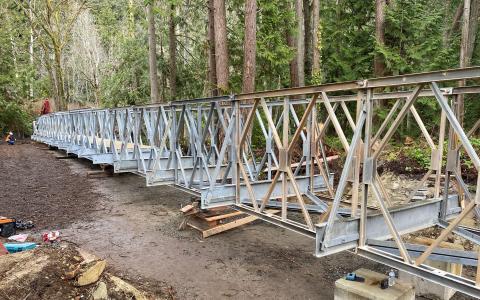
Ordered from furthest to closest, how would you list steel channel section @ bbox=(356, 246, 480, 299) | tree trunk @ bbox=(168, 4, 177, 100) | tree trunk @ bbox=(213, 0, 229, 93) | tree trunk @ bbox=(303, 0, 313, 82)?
tree trunk @ bbox=(303, 0, 313, 82) → tree trunk @ bbox=(168, 4, 177, 100) → tree trunk @ bbox=(213, 0, 229, 93) → steel channel section @ bbox=(356, 246, 480, 299)

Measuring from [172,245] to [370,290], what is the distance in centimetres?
371

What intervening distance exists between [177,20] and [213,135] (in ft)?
33.4

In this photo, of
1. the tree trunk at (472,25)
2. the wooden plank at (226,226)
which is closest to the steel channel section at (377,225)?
the wooden plank at (226,226)

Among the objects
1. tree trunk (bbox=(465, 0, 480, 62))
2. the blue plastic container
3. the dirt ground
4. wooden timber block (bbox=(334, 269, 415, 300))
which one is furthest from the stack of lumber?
tree trunk (bbox=(465, 0, 480, 62))

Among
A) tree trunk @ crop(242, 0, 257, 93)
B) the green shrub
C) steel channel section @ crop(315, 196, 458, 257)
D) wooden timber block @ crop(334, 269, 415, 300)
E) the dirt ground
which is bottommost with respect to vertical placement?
the dirt ground

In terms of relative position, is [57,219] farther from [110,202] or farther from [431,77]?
[431,77]

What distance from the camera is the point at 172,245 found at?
21.7 ft

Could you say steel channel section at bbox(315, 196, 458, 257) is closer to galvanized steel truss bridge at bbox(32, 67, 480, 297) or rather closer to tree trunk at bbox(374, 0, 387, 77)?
galvanized steel truss bridge at bbox(32, 67, 480, 297)

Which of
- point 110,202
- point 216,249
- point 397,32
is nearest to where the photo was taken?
point 216,249

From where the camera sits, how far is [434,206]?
4777 millimetres

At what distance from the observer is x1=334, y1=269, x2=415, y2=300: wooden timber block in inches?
154

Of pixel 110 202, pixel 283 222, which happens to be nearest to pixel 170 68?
pixel 110 202

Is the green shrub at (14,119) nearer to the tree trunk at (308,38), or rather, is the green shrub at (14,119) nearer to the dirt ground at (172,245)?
the dirt ground at (172,245)

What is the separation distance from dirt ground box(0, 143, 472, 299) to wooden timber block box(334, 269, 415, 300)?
2.26ft
